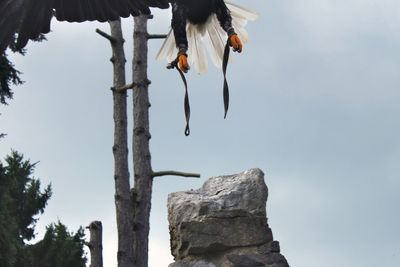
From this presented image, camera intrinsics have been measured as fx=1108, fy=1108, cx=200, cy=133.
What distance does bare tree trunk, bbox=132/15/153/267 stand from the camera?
11.4 meters

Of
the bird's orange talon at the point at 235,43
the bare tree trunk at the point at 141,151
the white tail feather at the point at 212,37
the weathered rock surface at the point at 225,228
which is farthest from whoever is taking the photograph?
the bare tree trunk at the point at 141,151

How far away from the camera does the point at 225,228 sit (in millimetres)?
7695

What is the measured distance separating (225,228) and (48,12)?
2393mm

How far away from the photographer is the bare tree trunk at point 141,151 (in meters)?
11.4

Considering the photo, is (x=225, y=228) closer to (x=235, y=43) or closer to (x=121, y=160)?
(x=235, y=43)

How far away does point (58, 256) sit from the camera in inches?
717

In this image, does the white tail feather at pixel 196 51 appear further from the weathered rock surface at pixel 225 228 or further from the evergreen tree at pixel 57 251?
the evergreen tree at pixel 57 251

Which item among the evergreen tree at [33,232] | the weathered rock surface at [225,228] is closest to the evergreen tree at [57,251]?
the evergreen tree at [33,232]

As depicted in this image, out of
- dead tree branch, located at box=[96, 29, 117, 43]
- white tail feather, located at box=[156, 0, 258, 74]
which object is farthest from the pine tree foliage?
white tail feather, located at box=[156, 0, 258, 74]

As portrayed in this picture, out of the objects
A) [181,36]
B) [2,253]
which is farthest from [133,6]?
[2,253]

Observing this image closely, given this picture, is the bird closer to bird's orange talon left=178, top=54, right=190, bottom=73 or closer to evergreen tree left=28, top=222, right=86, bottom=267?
bird's orange talon left=178, top=54, right=190, bottom=73

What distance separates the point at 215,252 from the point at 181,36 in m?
1.97

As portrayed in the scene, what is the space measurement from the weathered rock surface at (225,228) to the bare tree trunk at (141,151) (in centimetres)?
356

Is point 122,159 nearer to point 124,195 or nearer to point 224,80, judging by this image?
point 124,195
